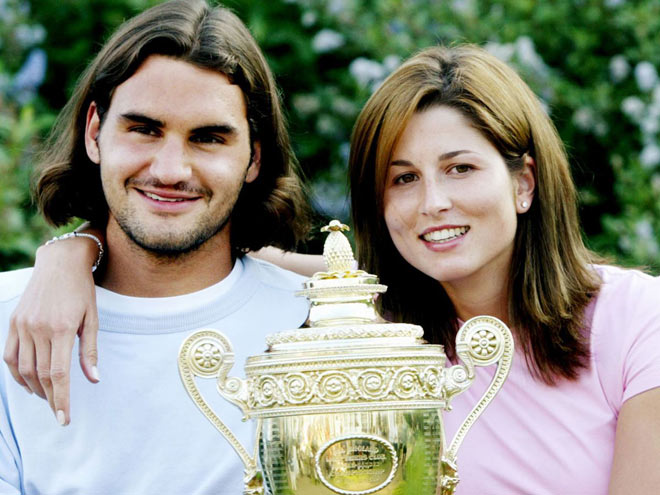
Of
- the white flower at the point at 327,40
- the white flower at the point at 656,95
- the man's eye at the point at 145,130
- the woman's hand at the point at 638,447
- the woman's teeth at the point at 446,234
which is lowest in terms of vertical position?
the woman's hand at the point at 638,447

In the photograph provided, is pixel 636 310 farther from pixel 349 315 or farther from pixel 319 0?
pixel 319 0

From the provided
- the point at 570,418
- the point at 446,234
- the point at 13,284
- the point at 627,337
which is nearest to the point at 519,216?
the point at 446,234

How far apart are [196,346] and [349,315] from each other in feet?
1.06

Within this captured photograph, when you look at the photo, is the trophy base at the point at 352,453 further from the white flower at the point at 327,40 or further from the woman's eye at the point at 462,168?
the white flower at the point at 327,40

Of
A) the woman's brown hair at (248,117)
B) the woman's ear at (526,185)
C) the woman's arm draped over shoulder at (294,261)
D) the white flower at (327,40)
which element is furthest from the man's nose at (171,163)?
the white flower at (327,40)

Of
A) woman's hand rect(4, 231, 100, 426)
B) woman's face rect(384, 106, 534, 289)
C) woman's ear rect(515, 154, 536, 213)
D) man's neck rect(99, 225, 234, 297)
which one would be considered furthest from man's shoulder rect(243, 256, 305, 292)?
woman's ear rect(515, 154, 536, 213)

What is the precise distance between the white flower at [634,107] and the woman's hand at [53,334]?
3130 mm

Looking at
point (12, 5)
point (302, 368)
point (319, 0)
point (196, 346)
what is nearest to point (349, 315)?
point (302, 368)

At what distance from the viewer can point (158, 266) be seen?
9.87ft

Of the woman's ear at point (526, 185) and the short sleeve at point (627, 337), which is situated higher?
the woman's ear at point (526, 185)

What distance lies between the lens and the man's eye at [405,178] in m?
2.84

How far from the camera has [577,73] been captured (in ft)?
17.5

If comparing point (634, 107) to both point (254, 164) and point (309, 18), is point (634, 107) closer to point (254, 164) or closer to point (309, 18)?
point (309, 18)

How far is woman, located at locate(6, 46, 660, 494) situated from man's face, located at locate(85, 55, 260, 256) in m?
0.23
